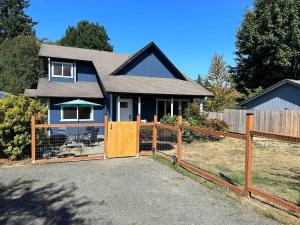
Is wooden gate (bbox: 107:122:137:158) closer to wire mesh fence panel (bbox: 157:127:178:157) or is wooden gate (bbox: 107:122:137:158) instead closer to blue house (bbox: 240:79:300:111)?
wire mesh fence panel (bbox: 157:127:178:157)

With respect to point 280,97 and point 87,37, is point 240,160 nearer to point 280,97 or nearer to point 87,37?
point 280,97

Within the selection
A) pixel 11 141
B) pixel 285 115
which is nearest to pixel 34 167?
pixel 11 141

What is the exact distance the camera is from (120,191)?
21.5 feet

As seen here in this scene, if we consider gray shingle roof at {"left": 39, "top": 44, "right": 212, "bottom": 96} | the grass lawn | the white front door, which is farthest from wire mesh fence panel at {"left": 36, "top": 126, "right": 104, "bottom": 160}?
the white front door

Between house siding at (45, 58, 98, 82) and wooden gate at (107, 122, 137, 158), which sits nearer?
wooden gate at (107, 122, 137, 158)

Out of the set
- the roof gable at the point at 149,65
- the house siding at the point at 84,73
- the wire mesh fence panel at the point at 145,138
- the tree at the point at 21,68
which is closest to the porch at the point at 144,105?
the roof gable at the point at 149,65

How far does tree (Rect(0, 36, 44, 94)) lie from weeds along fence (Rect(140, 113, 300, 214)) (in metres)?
27.0

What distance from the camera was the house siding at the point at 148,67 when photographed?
2002cm

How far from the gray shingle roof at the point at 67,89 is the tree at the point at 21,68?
741 inches

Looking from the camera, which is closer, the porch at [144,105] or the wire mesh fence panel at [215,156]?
the wire mesh fence panel at [215,156]

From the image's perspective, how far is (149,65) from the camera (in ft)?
67.8

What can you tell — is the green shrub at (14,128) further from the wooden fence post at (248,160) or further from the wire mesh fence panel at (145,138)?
the wooden fence post at (248,160)

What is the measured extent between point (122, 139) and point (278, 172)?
17.9ft

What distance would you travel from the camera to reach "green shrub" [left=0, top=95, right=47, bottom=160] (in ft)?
31.1
